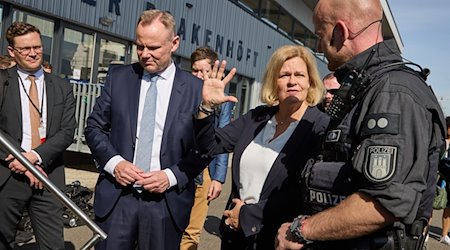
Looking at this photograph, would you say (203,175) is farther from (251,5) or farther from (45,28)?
(251,5)

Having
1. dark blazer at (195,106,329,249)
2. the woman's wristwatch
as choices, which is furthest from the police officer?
dark blazer at (195,106,329,249)

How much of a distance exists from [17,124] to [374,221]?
2745mm

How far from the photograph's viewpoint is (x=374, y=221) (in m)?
1.64

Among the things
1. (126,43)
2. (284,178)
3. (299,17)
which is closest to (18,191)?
(284,178)

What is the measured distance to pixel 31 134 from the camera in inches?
141

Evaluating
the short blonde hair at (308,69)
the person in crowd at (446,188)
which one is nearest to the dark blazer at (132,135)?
the short blonde hair at (308,69)

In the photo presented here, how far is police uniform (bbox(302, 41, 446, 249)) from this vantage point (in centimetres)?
160

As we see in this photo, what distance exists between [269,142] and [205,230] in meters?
3.77

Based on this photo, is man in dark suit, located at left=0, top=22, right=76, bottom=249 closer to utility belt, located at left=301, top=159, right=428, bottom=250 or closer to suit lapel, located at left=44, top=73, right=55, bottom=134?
suit lapel, located at left=44, top=73, right=55, bottom=134

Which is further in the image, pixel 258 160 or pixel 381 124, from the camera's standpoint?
pixel 258 160

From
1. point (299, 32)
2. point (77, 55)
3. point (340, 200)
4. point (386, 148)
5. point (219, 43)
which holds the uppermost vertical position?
point (299, 32)

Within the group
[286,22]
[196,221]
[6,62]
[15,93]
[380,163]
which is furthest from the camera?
[286,22]

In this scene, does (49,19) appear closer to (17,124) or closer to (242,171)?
(17,124)

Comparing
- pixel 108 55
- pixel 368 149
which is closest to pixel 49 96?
pixel 368 149
